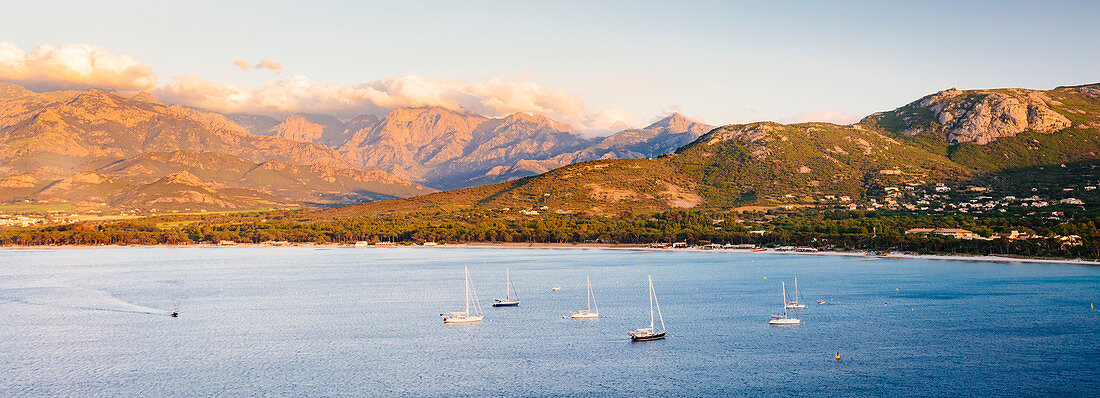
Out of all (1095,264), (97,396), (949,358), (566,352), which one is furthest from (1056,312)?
(97,396)

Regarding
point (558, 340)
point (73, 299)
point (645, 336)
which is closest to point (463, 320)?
point (558, 340)

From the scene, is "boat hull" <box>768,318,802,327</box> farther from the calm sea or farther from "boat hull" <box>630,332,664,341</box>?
"boat hull" <box>630,332,664,341</box>

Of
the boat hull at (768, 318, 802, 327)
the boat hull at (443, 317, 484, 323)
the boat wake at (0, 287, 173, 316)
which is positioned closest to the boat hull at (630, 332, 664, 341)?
the boat hull at (768, 318, 802, 327)

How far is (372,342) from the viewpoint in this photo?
9194 cm

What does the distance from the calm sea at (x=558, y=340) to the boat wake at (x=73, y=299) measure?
0.49m

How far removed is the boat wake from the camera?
12488cm

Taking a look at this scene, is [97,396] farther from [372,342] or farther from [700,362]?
[700,362]

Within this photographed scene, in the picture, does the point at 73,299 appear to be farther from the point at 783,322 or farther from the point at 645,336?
the point at 783,322

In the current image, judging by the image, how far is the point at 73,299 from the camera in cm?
13662

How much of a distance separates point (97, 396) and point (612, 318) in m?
61.7

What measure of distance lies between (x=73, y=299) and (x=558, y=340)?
92857mm

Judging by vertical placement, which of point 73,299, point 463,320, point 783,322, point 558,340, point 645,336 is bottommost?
point 558,340

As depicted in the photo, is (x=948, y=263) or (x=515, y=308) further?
(x=948, y=263)

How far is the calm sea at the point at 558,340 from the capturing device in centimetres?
6994
